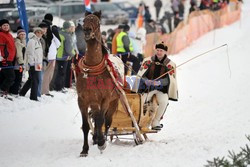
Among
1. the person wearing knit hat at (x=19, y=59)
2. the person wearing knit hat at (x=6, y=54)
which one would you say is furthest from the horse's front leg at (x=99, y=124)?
the person wearing knit hat at (x=19, y=59)

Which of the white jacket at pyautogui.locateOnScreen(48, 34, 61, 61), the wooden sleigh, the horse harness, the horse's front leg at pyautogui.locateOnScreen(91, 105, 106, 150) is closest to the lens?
the horse harness

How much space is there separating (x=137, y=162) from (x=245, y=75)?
13.4 meters

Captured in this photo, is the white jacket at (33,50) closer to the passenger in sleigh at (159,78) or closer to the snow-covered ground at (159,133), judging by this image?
the snow-covered ground at (159,133)

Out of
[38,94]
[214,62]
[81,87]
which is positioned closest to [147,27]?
[214,62]

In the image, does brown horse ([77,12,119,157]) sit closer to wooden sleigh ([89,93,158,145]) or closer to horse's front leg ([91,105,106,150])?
horse's front leg ([91,105,106,150])

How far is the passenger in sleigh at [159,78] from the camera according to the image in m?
12.4

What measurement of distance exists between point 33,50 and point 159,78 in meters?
4.05

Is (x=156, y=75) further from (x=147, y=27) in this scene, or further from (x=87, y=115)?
(x=147, y=27)

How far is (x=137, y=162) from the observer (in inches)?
395

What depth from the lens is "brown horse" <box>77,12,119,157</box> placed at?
35.0ft

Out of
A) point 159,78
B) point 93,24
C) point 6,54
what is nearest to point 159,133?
point 159,78

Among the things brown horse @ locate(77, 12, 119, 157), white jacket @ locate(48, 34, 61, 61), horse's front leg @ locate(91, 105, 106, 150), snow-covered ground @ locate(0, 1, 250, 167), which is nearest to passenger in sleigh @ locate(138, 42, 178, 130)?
snow-covered ground @ locate(0, 1, 250, 167)

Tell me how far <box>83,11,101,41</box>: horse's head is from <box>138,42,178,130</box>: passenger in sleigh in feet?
6.43

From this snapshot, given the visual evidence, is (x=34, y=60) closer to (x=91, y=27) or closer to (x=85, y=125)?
(x=85, y=125)
